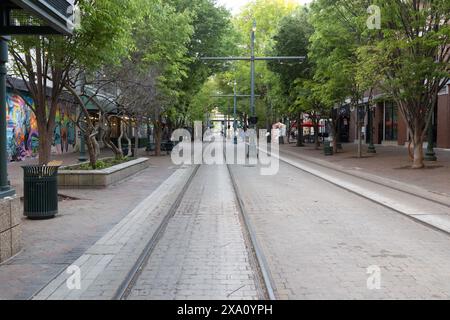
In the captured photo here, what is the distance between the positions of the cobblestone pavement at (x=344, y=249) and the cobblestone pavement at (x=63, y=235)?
9.06 ft

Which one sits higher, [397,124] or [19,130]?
[397,124]

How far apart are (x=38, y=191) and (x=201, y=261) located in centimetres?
440

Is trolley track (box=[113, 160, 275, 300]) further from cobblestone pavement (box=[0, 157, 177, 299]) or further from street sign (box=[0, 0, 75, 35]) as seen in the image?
street sign (box=[0, 0, 75, 35])

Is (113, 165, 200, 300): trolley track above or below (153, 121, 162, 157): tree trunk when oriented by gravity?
below

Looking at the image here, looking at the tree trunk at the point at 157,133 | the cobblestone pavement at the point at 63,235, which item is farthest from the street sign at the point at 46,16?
the tree trunk at the point at 157,133

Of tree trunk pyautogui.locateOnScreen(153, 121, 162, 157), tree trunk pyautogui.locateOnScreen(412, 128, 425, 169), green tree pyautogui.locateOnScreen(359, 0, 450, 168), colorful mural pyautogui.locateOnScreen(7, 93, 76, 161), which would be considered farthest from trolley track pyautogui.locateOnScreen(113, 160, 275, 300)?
tree trunk pyautogui.locateOnScreen(153, 121, 162, 157)

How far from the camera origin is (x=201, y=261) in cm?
704

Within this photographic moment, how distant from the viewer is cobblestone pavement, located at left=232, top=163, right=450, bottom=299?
5.73 m

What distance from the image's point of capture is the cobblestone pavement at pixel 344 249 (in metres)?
5.73

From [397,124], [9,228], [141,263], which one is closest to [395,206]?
[141,263]

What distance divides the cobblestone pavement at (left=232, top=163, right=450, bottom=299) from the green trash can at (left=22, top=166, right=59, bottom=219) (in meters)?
4.08

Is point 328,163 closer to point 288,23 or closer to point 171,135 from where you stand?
point 288,23

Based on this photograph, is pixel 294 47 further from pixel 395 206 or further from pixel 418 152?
pixel 395 206
